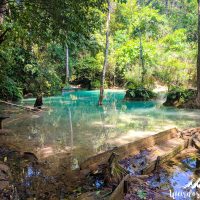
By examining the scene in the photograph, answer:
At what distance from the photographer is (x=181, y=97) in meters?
16.2

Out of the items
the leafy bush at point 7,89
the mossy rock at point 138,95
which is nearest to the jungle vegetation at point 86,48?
the leafy bush at point 7,89

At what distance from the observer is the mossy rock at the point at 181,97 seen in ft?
51.6

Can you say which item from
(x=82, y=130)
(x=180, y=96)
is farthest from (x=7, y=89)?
(x=180, y=96)

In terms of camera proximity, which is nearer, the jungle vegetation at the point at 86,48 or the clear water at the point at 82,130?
the clear water at the point at 82,130

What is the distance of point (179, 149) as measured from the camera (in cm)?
670

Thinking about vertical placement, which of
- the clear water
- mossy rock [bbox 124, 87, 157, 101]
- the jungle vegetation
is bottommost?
the clear water

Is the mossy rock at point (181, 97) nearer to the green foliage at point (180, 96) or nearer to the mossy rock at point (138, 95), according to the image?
the green foliage at point (180, 96)

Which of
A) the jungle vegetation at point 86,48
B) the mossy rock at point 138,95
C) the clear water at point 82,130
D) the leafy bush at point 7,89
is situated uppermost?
the jungle vegetation at point 86,48

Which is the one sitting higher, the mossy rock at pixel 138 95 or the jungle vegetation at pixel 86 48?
the jungle vegetation at pixel 86 48

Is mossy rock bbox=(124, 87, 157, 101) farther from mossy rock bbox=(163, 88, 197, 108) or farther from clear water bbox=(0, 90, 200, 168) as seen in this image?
clear water bbox=(0, 90, 200, 168)

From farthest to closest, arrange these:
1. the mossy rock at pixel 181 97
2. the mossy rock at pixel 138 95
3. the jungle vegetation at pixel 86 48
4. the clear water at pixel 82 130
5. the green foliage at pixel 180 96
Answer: the mossy rock at pixel 138 95 < the green foliage at pixel 180 96 < the mossy rock at pixel 181 97 < the jungle vegetation at pixel 86 48 < the clear water at pixel 82 130

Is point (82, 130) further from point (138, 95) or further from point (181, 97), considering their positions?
point (138, 95)

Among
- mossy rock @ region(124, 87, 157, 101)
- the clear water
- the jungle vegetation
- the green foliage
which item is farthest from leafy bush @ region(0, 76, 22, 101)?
the green foliage

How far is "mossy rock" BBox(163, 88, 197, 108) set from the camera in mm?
15723
